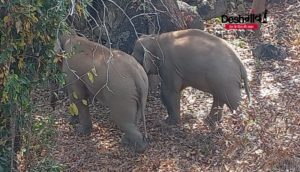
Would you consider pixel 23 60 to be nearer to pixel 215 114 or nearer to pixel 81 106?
pixel 81 106

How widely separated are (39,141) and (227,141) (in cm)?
203

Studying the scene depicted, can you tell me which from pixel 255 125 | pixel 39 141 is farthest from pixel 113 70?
pixel 255 125

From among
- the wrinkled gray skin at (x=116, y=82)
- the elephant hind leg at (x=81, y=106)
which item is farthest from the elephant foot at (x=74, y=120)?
the wrinkled gray skin at (x=116, y=82)

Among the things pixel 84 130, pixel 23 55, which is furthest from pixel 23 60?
pixel 84 130

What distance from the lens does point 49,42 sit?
423cm

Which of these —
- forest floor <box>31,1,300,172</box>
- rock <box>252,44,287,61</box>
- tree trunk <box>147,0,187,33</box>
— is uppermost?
tree trunk <box>147,0,187,33</box>

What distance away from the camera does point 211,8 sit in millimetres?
8914

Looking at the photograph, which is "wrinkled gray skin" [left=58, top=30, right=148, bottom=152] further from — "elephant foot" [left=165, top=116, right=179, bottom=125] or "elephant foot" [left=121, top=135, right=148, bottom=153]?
"elephant foot" [left=165, top=116, right=179, bottom=125]

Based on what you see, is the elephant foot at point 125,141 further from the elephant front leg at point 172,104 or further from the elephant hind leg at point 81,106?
the elephant front leg at point 172,104

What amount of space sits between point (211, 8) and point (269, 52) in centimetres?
147

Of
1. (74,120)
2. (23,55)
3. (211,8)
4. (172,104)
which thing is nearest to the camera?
(23,55)

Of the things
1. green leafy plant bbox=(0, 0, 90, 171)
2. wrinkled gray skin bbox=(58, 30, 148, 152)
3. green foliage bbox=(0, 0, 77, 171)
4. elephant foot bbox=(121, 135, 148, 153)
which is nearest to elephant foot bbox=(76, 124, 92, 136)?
wrinkled gray skin bbox=(58, 30, 148, 152)

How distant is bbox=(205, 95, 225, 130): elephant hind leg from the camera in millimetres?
6125

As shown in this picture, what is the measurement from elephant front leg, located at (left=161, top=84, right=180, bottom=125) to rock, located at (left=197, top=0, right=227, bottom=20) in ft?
8.93
